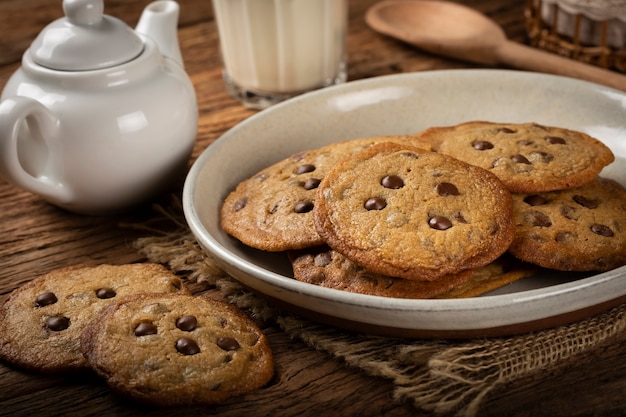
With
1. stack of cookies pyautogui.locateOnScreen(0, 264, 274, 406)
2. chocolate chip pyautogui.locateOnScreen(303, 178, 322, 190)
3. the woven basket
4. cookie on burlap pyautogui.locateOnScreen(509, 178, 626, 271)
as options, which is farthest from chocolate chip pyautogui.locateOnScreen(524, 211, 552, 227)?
the woven basket

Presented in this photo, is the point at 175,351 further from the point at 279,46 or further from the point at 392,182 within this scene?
the point at 279,46

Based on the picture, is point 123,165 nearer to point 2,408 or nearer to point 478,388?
point 2,408

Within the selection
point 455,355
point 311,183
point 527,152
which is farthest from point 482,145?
point 455,355

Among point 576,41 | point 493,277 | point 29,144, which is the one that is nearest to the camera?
point 493,277

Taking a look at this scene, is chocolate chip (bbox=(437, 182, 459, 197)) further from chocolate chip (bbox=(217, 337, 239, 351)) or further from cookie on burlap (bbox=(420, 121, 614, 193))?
chocolate chip (bbox=(217, 337, 239, 351))

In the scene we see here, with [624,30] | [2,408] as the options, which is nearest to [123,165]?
[2,408]

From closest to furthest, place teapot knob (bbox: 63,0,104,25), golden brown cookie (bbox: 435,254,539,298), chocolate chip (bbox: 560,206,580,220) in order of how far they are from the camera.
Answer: golden brown cookie (bbox: 435,254,539,298), chocolate chip (bbox: 560,206,580,220), teapot knob (bbox: 63,0,104,25)

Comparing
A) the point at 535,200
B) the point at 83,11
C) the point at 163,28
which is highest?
the point at 83,11

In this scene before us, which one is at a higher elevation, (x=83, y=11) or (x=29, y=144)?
(x=83, y=11)
